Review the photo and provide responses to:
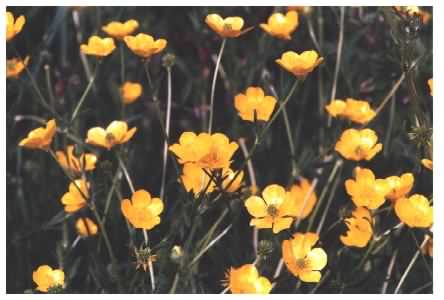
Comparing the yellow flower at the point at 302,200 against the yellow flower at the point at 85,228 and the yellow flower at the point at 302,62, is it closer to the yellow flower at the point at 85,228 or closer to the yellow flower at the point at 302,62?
the yellow flower at the point at 302,62

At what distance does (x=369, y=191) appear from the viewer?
133cm

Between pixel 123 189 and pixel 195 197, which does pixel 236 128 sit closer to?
pixel 123 189

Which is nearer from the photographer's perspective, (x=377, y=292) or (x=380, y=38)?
(x=377, y=292)

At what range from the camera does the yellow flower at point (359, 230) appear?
1373mm

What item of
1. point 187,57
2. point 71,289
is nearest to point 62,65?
point 187,57

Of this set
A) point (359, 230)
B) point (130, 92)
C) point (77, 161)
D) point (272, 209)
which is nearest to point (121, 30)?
point (130, 92)

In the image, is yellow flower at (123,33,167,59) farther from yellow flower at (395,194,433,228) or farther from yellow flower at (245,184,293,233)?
yellow flower at (395,194,433,228)

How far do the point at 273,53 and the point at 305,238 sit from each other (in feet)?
2.40

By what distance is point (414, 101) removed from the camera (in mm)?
1352

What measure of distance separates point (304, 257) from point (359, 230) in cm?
14

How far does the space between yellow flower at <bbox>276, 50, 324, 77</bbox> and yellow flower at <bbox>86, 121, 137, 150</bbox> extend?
0.32m

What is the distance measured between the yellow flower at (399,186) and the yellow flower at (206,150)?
316 mm

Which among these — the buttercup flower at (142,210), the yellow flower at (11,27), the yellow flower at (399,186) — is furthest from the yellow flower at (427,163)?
the yellow flower at (11,27)

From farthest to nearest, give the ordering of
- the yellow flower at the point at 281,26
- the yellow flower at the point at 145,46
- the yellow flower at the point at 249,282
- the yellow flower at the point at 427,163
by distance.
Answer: the yellow flower at the point at 281,26 → the yellow flower at the point at 145,46 → the yellow flower at the point at 427,163 → the yellow flower at the point at 249,282
